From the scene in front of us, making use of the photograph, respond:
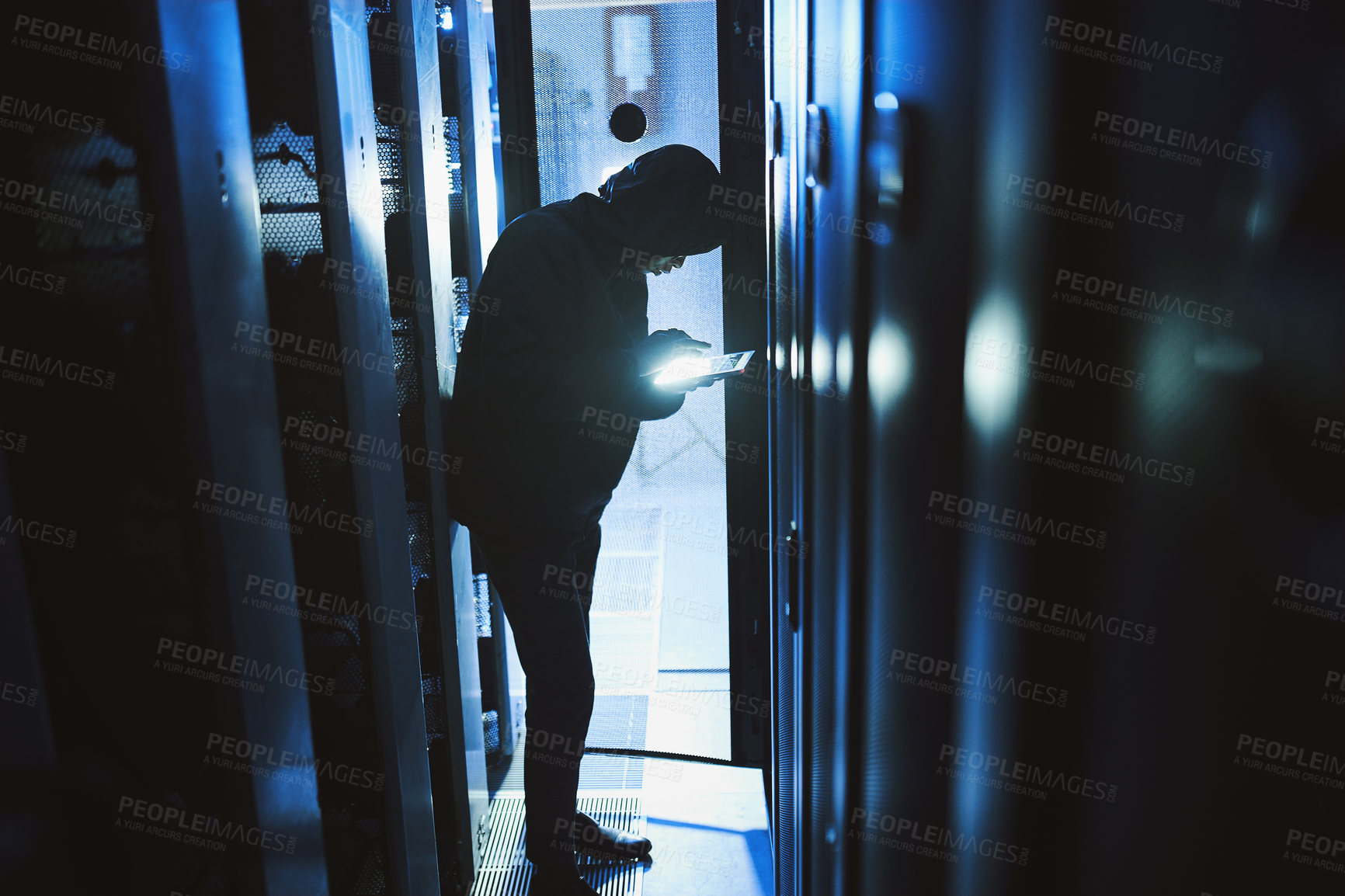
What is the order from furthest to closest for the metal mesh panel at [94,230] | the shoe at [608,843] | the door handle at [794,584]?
the shoe at [608,843] < the door handle at [794,584] < the metal mesh panel at [94,230]

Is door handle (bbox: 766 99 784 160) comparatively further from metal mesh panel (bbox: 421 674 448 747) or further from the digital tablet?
metal mesh panel (bbox: 421 674 448 747)

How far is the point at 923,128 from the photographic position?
35.9 inches

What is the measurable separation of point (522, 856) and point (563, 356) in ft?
5.01

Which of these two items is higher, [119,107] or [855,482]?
[119,107]

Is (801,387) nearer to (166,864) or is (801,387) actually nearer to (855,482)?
(855,482)

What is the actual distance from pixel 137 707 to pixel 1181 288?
1.06m

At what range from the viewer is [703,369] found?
7.00 feet

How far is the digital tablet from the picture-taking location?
6.74ft

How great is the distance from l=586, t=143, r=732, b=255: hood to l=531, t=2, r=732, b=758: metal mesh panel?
1.31 ft

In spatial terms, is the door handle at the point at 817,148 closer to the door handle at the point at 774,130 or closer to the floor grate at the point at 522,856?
the door handle at the point at 774,130

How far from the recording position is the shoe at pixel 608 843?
249 cm

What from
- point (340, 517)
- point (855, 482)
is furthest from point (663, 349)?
point (855, 482)

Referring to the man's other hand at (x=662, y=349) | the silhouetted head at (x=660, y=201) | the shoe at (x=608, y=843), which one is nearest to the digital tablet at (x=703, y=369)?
the man's other hand at (x=662, y=349)

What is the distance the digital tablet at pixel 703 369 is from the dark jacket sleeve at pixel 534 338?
0.17m
